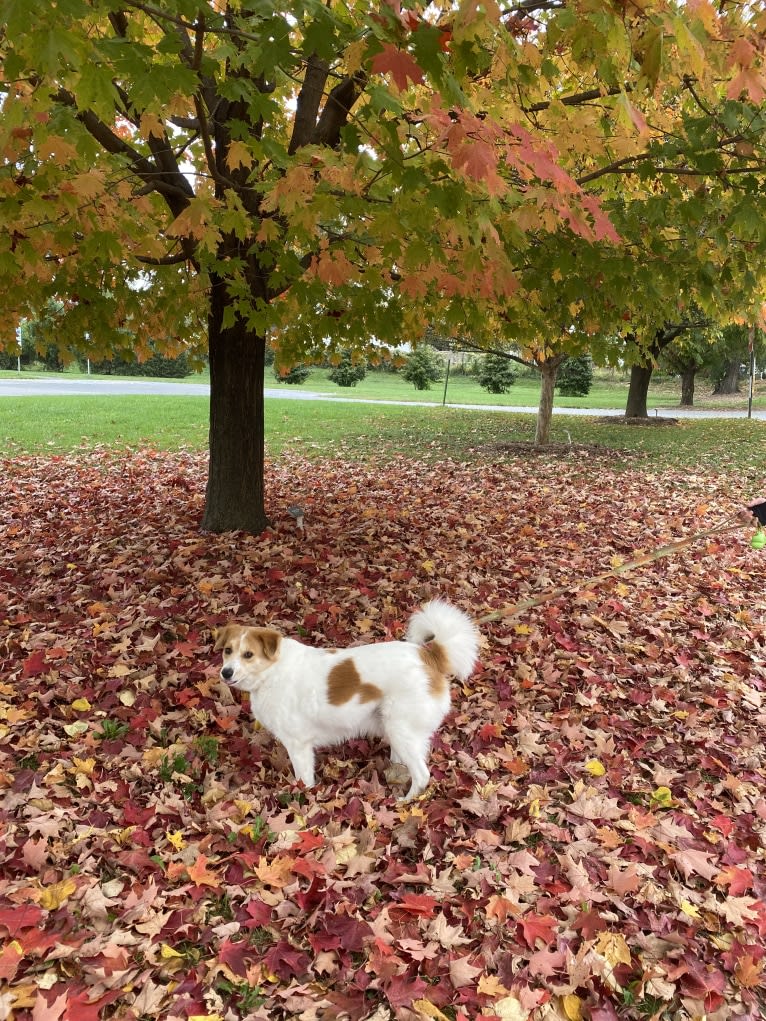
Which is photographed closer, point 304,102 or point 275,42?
point 275,42

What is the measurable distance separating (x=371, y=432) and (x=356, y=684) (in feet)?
49.5

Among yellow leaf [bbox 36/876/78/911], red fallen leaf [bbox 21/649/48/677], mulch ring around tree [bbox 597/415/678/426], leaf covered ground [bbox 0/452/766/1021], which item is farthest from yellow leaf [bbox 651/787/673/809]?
mulch ring around tree [bbox 597/415/678/426]

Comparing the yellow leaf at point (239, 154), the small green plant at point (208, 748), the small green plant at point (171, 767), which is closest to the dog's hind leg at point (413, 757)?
the small green plant at point (208, 748)

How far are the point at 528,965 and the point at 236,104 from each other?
5962mm

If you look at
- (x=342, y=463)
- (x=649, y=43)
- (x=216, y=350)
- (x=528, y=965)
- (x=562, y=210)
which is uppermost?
(x=649, y=43)

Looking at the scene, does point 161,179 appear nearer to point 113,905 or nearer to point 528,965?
point 113,905

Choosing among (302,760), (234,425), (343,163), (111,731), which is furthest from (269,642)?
(234,425)

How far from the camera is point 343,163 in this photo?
4.02 metres

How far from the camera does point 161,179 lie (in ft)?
17.2

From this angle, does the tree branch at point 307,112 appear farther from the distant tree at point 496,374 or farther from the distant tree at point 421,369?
the distant tree at point 496,374

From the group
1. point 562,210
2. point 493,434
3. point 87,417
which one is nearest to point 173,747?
point 562,210

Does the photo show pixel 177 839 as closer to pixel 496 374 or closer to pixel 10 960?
pixel 10 960

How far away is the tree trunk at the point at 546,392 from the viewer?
14201 millimetres

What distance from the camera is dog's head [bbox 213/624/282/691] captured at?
332cm
